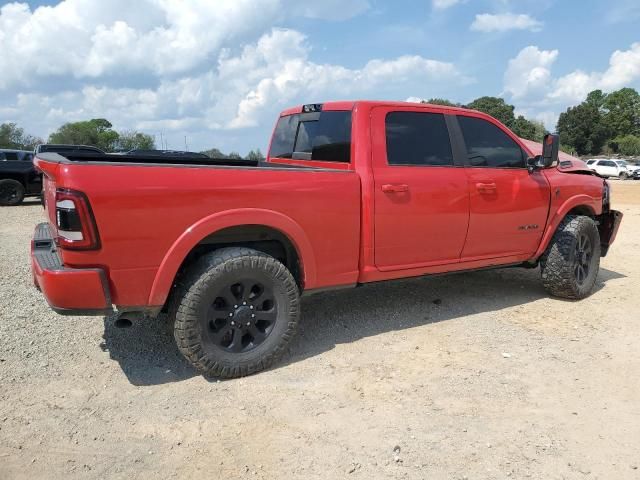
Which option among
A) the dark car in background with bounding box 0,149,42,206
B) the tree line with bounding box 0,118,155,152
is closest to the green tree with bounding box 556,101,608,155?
the tree line with bounding box 0,118,155,152

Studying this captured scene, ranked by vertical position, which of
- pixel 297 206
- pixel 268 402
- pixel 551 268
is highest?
pixel 297 206

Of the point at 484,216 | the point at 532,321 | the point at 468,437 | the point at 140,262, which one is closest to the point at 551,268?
the point at 532,321

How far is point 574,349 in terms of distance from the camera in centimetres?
412

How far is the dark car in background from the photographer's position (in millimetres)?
14867

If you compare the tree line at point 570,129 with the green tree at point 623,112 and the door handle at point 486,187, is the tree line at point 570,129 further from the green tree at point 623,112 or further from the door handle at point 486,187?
the door handle at point 486,187

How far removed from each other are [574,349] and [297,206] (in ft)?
7.96

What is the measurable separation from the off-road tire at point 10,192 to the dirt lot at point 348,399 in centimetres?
1152

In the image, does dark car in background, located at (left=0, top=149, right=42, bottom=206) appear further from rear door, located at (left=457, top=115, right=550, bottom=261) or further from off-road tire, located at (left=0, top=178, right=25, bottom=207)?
rear door, located at (left=457, top=115, right=550, bottom=261)

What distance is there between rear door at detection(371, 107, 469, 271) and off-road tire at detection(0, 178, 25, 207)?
1403 cm

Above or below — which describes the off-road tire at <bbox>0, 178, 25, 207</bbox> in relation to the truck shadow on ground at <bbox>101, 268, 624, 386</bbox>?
above

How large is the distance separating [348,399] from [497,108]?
237ft

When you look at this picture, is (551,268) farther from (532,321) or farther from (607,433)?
(607,433)

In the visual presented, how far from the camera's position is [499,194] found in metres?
4.71

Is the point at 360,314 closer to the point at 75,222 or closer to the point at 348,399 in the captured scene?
the point at 348,399
